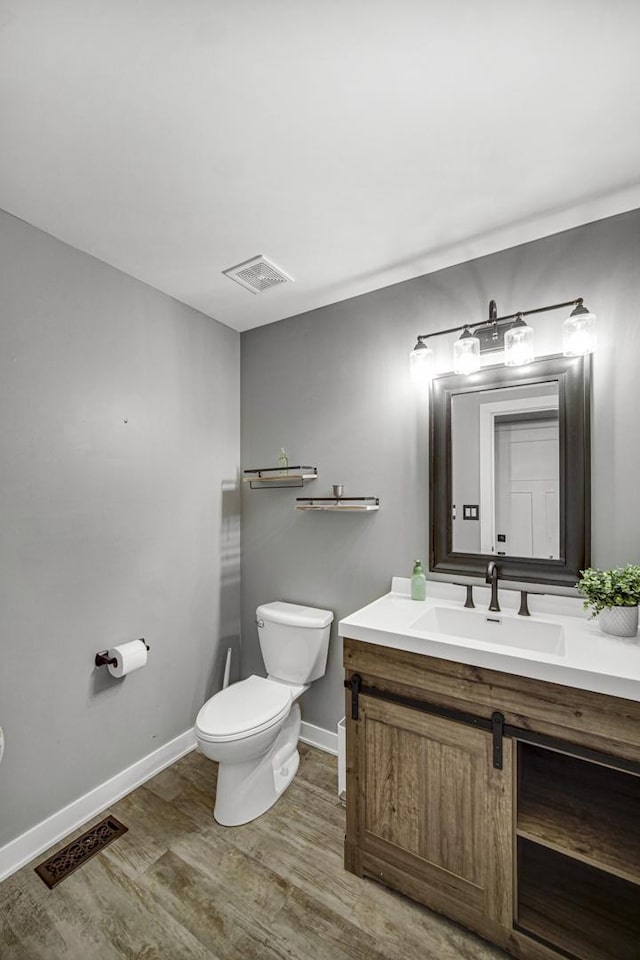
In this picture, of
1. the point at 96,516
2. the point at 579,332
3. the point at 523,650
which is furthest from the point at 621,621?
the point at 96,516

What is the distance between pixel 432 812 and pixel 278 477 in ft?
5.15

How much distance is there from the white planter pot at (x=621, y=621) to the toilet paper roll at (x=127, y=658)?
74.5 inches

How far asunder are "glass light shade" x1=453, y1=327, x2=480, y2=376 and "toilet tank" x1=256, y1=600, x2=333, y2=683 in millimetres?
1371

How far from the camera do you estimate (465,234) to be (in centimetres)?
177

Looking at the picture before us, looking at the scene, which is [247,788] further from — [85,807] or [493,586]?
[493,586]

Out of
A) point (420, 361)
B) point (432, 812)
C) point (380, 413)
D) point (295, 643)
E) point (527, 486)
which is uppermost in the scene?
point (420, 361)

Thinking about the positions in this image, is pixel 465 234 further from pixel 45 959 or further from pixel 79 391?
pixel 45 959

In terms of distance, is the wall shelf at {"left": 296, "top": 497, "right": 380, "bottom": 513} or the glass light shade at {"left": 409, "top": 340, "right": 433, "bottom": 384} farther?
the wall shelf at {"left": 296, "top": 497, "right": 380, "bottom": 513}

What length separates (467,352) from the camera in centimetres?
179

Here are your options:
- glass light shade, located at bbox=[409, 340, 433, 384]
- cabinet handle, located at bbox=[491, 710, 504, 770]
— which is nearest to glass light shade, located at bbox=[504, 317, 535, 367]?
glass light shade, located at bbox=[409, 340, 433, 384]

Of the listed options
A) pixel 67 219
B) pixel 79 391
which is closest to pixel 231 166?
pixel 67 219

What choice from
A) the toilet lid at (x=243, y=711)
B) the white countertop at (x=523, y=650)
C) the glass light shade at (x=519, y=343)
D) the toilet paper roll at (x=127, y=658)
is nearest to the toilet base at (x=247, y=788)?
the toilet lid at (x=243, y=711)

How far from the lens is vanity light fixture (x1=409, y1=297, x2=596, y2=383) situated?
1.59m

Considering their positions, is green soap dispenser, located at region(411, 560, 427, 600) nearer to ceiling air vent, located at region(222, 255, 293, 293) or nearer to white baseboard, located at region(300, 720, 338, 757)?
white baseboard, located at region(300, 720, 338, 757)
